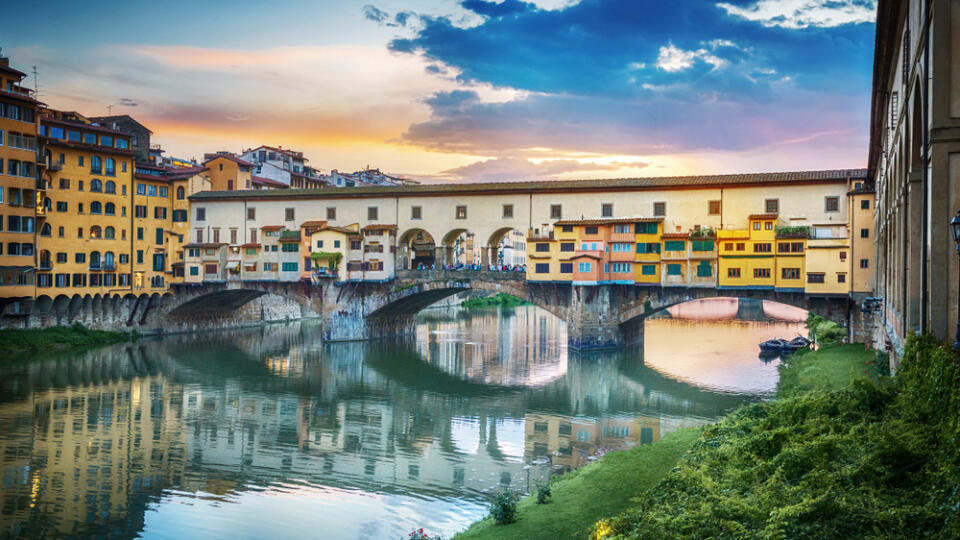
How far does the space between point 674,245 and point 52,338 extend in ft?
119

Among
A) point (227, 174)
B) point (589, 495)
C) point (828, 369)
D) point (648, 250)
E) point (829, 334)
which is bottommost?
point (589, 495)

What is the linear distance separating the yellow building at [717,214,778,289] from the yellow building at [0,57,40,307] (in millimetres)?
38687

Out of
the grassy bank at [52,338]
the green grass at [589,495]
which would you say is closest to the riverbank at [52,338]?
the grassy bank at [52,338]

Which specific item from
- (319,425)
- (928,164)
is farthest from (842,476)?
(319,425)

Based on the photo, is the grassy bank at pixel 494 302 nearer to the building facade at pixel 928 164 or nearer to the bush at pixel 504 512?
the building facade at pixel 928 164

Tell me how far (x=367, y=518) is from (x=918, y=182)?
13.3 m

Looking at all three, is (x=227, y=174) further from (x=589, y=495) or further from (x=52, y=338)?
(x=589, y=495)

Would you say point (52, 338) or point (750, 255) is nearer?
point (750, 255)

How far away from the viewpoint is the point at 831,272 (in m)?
36.7

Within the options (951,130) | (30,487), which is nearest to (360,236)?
(30,487)

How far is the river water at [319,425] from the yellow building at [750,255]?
4.45 metres

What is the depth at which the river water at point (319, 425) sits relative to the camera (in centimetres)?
1730

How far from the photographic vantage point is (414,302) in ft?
170

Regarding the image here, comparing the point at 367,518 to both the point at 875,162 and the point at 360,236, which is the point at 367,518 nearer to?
the point at 875,162
